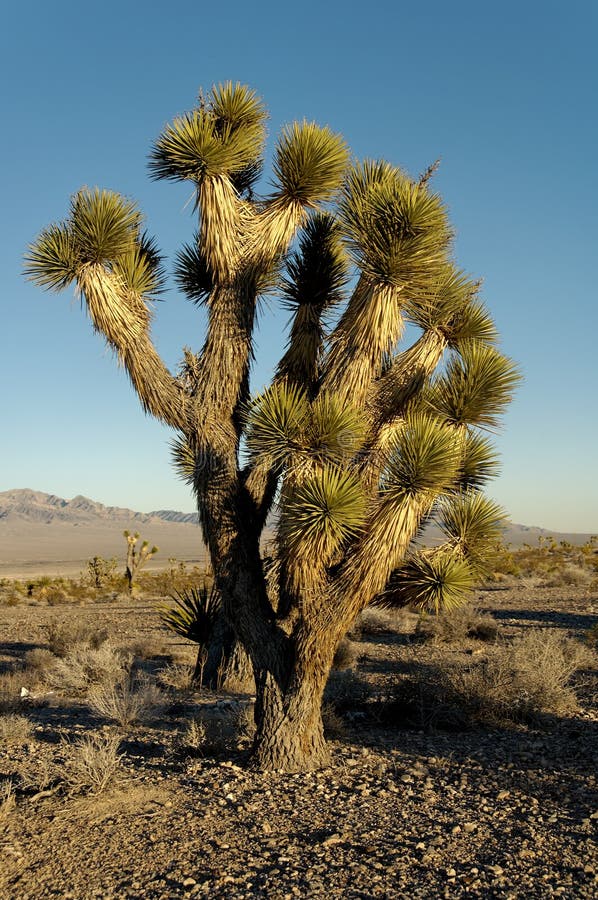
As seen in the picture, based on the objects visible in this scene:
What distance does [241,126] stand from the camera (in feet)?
28.5

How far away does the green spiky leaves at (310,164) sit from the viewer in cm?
822

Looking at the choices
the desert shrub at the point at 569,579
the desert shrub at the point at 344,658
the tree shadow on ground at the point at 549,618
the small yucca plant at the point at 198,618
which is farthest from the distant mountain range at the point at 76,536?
the small yucca plant at the point at 198,618

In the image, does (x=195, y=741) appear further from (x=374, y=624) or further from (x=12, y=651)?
(x=374, y=624)

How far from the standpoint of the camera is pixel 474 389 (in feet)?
24.5

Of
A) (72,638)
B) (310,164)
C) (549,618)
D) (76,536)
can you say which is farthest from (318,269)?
(76,536)

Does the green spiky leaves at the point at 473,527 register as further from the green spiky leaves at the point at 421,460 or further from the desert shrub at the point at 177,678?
the desert shrub at the point at 177,678

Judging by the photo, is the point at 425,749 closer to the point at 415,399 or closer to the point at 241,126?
the point at 415,399

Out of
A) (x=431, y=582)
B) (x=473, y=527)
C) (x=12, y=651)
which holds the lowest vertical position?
(x=12, y=651)

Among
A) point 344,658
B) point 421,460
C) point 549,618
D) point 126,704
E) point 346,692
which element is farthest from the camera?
point 549,618

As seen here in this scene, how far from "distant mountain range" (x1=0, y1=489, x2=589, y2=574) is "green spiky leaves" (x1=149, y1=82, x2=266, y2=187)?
4753 centimetres

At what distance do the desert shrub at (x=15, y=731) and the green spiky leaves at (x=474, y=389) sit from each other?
5.64m

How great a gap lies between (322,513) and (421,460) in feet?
3.22

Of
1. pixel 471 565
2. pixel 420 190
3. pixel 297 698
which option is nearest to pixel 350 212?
pixel 420 190

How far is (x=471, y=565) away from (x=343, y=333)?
8.86 ft
